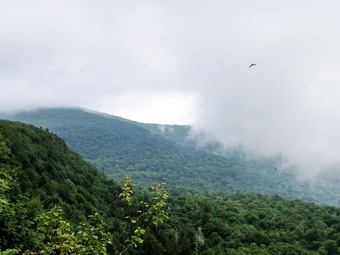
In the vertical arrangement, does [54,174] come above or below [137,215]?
below

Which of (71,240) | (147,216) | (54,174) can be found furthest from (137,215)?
(54,174)

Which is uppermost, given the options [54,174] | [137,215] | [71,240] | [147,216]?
[147,216]

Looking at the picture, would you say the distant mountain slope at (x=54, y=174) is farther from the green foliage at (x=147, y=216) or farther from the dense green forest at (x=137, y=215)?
the green foliage at (x=147, y=216)

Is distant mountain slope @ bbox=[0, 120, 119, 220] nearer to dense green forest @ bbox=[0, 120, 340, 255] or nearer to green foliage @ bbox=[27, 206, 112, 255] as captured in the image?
dense green forest @ bbox=[0, 120, 340, 255]

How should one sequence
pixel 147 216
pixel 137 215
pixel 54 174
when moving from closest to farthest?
pixel 147 216, pixel 137 215, pixel 54 174

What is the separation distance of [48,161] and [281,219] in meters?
140

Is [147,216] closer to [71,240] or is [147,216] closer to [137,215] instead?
[71,240]

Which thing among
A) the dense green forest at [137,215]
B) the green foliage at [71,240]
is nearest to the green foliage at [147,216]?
the green foliage at [71,240]

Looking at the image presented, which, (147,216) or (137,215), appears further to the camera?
(137,215)

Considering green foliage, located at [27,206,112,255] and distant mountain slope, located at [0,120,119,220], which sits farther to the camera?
distant mountain slope, located at [0,120,119,220]

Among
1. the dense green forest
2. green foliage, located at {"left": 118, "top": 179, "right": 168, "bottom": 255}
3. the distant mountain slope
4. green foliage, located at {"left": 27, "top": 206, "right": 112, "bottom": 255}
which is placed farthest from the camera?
the distant mountain slope

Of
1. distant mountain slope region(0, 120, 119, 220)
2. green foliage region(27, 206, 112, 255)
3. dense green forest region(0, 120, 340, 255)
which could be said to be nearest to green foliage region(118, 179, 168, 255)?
green foliage region(27, 206, 112, 255)

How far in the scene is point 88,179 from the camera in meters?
133

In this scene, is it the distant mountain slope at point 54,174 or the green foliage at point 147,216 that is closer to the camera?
the green foliage at point 147,216
